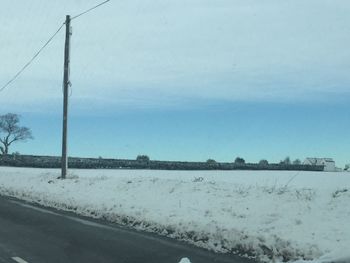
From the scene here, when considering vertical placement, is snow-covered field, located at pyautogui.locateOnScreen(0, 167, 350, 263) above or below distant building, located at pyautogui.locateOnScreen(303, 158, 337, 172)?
below

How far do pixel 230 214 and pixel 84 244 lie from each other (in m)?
4.31

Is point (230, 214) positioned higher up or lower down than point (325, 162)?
lower down

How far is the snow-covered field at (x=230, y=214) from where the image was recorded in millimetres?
10405

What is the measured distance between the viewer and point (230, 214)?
1423 centimetres

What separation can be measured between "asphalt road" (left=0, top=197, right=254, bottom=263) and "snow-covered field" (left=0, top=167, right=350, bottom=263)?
0.69 metres

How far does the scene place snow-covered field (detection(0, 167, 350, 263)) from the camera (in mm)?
10405

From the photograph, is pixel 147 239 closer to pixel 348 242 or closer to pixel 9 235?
pixel 9 235

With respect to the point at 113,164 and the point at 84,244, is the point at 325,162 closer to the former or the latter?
the point at 113,164

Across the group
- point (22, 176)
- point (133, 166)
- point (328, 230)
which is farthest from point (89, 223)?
point (133, 166)

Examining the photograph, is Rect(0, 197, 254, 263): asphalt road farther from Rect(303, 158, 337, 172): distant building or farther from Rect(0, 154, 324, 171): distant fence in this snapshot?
Rect(303, 158, 337, 172): distant building

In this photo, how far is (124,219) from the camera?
15266 millimetres

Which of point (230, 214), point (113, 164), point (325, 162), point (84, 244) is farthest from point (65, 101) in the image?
point (325, 162)

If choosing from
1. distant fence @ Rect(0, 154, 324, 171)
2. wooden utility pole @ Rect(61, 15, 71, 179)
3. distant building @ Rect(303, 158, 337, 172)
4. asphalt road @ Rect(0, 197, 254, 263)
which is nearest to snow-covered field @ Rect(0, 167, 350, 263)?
asphalt road @ Rect(0, 197, 254, 263)

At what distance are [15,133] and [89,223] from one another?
92.0m
